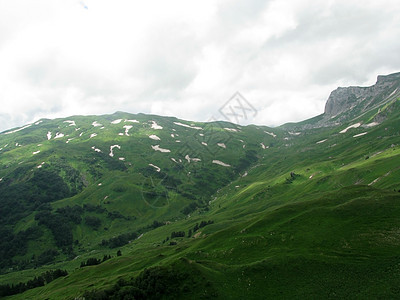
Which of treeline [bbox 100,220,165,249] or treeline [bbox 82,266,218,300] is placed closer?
treeline [bbox 82,266,218,300]

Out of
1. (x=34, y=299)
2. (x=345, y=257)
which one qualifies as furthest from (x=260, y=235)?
(x=34, y=299)

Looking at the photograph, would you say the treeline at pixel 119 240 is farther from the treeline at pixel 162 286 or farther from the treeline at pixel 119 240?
the treeline at pixel 162 286

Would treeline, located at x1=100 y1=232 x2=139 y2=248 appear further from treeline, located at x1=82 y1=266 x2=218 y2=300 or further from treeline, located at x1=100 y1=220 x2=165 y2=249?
treeline, located at x1=82 y1=266 x2=218 y2=300

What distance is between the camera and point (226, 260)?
64375 millimetres

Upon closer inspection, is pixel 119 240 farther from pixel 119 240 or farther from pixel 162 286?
pixel 162 286

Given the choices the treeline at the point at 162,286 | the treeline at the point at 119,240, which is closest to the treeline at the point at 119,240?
the treeline at the point at 119,240

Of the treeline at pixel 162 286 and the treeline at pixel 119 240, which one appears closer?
the treeline at pixel 162 286

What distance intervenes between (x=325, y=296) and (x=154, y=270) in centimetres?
3075

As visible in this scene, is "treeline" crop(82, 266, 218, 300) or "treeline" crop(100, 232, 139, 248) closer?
"treeline" crop(82, 266, 218, 300)

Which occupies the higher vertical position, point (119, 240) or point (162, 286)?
point (162, 286)

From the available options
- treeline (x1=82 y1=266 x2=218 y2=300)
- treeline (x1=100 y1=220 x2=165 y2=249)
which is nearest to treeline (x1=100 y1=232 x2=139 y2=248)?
treeline (x1=100 y1=220 x2=165 y2=249)

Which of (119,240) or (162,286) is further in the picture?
(119,240)

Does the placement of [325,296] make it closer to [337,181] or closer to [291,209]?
[291,209]

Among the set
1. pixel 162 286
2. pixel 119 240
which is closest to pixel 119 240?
pixel 119 240
